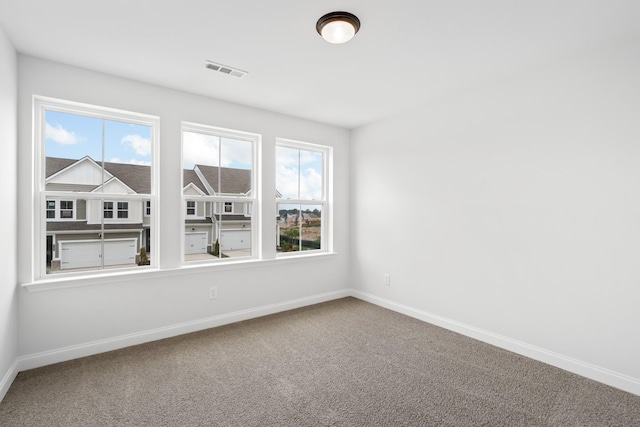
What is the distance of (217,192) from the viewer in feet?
11.4

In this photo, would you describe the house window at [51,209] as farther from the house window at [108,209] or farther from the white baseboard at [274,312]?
the white baseboard at [274,312]

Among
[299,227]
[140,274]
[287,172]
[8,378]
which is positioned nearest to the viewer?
[8,378]

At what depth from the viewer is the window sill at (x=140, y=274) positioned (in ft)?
8.22

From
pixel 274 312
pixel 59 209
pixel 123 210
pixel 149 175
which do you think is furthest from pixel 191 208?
pixel 274 312

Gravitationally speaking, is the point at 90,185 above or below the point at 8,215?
above

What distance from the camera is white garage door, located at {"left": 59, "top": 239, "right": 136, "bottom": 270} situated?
269 cm

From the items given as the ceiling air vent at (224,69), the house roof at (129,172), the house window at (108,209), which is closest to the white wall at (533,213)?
the ceiling air vent at (224,69)

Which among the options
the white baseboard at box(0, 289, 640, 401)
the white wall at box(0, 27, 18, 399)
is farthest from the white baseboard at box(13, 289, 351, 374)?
the white wall at box(0, 27, 18, 399)

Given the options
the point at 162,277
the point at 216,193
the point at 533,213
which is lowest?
the point at 162,277

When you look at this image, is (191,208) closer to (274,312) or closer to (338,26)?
(274,312)

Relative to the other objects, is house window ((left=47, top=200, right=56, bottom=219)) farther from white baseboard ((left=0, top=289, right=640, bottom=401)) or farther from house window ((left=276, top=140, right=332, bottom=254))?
house window ((left=276, top=140, right=332, bottom=254))

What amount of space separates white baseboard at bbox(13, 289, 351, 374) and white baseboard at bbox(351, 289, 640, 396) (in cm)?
145

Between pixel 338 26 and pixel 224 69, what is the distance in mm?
1185

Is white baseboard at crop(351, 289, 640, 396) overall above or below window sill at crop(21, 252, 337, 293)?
below
